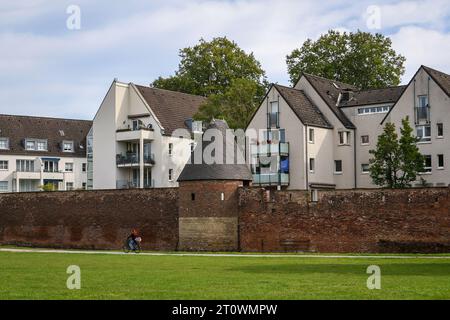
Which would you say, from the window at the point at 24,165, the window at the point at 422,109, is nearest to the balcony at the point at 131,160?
the window at the point at 24,165

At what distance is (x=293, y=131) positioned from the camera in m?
58.5

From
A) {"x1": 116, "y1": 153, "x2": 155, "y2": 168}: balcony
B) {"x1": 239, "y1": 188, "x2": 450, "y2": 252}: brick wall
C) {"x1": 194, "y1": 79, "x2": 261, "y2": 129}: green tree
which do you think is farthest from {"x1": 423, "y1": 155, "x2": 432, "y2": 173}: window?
{"x1": 116, "y1": 153, "x2": 155, "y2": 168}: balcony

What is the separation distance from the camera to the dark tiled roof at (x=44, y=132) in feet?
266

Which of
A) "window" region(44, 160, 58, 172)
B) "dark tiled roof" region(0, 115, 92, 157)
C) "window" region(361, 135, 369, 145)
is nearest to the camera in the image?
"window" region(361, 135, 369, 145)

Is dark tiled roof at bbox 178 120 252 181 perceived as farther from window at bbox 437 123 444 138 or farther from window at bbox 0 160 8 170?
window at bbox 0 160 8 170

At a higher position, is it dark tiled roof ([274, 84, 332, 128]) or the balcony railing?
dark tiled roof ([274, 84, 332, 128])

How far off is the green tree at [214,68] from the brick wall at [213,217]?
102 ft

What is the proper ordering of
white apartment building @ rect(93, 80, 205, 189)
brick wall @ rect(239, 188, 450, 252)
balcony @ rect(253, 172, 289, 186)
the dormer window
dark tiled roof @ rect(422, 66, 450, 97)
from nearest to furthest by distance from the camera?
brick wall @ rect(239, 188, 450, 252), dark tiled roof @ rect(422, 66, 450, 97), balcony @ rect(253, 172, 289, 186), white apartment building @ rect(93, 80, 205, 189), the dormer window

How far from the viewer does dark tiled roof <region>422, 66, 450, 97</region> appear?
5438 cm

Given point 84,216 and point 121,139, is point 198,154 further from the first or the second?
point 121,139

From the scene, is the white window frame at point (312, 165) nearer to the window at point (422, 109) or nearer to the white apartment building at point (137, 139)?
the window at point (422, 109)

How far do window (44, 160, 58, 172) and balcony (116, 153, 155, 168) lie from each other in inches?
769

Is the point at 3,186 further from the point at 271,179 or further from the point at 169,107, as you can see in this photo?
the point at 271,179

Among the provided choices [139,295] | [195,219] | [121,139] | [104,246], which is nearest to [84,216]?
[104,246]
